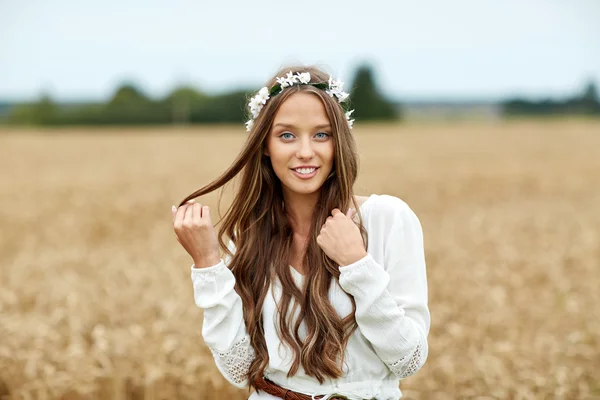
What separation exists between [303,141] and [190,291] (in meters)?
4.27

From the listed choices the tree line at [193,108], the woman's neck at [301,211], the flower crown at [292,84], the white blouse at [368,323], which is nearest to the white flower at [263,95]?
the flower crown at [292,84]

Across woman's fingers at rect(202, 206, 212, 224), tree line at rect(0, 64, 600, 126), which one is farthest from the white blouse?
tree line at rect(0, 64, 600, 126)

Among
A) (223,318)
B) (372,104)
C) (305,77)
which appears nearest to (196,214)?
(223,318)

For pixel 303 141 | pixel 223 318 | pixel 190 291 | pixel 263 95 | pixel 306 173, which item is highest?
pixel 263 95

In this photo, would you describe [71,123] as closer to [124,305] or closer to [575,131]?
[575,131]

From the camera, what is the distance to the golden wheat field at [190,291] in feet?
15.6

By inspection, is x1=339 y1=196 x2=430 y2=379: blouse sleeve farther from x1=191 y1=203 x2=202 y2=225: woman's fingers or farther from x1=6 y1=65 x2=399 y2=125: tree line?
x1=6 y1=65 x2=399 y2=125: tree line

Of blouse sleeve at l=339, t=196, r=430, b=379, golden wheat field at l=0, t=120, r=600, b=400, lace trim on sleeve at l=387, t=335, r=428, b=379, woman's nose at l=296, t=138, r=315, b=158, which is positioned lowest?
golden wheat field at l=0, t=120, r=600, b=400

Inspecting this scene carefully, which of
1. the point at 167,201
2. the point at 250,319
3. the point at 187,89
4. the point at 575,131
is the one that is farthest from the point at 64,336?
the point at 187,89

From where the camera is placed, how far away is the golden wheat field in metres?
4.76

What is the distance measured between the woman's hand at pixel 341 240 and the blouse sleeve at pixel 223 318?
1.20 ft

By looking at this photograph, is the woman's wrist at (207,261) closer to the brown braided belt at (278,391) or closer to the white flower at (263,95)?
the brown braided belt at (278,391)

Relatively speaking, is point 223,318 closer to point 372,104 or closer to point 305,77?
point 305,77

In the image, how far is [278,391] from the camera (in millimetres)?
2801
